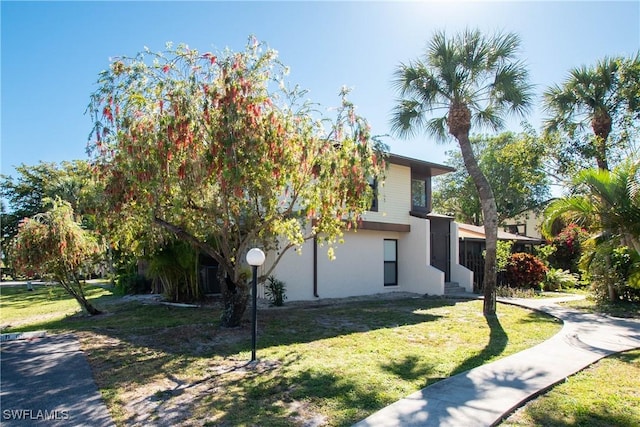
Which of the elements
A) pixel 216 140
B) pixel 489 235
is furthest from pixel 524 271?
pixel 216 140

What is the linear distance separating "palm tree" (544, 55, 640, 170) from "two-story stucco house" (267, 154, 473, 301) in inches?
208

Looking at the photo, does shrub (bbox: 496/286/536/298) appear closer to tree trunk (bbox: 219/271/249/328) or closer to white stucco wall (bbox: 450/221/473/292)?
white stucco wall (bbox: 450/221/473/292)

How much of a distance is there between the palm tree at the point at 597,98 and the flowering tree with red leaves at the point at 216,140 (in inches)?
514

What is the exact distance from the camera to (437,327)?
386 inches

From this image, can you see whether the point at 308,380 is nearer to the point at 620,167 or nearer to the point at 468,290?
the point at 620,167

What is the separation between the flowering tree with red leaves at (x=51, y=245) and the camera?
9.81m

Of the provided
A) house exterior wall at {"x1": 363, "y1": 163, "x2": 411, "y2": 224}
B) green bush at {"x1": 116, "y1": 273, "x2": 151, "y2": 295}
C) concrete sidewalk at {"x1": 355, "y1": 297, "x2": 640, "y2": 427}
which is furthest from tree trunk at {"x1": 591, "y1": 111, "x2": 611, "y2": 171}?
green bush at {"x1": 116, "y1": 273, "x2": 151, "y2": 295}

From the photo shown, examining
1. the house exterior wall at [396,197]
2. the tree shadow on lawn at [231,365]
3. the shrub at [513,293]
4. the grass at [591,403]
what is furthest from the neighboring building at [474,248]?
the grass at [591,403]

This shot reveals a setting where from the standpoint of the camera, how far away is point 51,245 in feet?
32.5

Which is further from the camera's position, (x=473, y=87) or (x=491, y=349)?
(x=473, y=87)

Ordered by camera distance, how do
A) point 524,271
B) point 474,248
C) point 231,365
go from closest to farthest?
point 231,365
point 524,271
point 474,248

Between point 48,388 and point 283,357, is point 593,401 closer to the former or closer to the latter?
point 283,357

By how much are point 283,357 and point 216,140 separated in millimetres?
3772

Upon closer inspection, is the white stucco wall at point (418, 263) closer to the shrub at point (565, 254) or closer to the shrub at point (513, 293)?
the shrub at point (513, 293)
